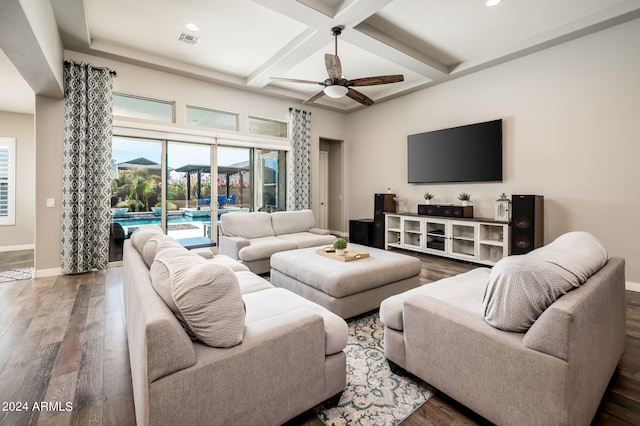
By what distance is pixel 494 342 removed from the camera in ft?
4.40

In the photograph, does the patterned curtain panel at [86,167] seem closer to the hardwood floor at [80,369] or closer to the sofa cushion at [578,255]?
the hardwood floor at [80,369]

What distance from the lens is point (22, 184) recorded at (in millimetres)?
6016

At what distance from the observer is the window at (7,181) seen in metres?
5.85

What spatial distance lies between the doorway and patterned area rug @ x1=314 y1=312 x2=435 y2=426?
17.8 feet

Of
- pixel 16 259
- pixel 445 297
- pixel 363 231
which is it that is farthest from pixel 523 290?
pixel 16 259

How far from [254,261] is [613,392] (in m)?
3.45

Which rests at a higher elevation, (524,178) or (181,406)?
(524,178)

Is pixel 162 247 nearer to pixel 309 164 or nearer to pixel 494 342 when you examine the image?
pixel 494 342

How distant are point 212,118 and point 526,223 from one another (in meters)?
5.34

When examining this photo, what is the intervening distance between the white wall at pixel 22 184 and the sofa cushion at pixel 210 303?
7.23 metres

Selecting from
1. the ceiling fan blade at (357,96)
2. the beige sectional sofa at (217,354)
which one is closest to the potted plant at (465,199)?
the ceiling fan blade at (357,96)

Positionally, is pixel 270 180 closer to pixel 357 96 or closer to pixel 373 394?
pixel 357 96

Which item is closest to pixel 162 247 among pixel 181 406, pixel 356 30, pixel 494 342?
pixel 181 406

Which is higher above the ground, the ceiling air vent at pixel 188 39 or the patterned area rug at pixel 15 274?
the ceiling air vent at pixel 188 39
